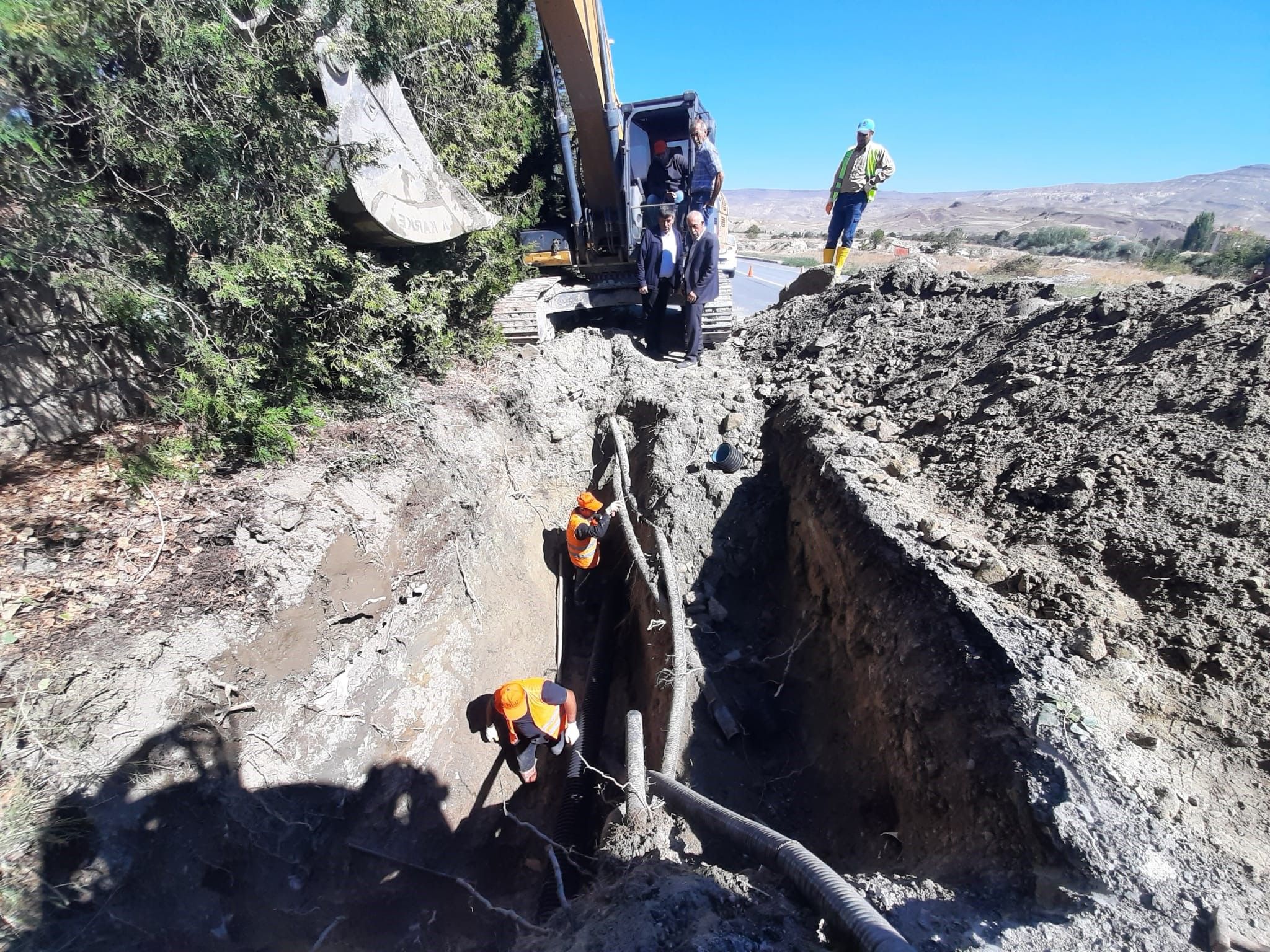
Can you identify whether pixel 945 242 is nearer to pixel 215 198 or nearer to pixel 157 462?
pixel 215 198

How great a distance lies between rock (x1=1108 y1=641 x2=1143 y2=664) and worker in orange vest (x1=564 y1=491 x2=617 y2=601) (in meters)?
4.05

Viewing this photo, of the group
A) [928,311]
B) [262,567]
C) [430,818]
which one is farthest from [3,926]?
[928,311]

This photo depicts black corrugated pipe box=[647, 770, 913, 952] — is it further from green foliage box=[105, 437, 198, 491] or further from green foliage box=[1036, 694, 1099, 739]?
green foliage box=[105, 437, 198, 491]

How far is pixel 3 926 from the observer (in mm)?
2615

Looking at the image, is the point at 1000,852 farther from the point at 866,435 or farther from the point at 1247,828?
the point at 866,435

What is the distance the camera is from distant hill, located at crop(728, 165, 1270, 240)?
1858 inches

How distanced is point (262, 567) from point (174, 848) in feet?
5.42

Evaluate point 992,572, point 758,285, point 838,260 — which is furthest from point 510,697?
point 758,285

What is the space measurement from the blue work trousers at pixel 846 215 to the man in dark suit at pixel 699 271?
92.9 inches

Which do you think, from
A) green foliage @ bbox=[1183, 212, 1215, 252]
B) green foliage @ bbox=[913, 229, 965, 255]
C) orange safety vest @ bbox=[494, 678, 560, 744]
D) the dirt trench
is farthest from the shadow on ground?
green foliage @ bbox=[1183, 212, 1215, 252]

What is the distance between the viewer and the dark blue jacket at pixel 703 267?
7.15 metres

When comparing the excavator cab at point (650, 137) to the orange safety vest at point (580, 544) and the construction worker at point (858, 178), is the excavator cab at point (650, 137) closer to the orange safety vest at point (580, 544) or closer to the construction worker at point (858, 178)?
the construction worker at point (858, 178)

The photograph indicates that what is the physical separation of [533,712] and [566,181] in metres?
6.65

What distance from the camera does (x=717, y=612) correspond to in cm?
516
